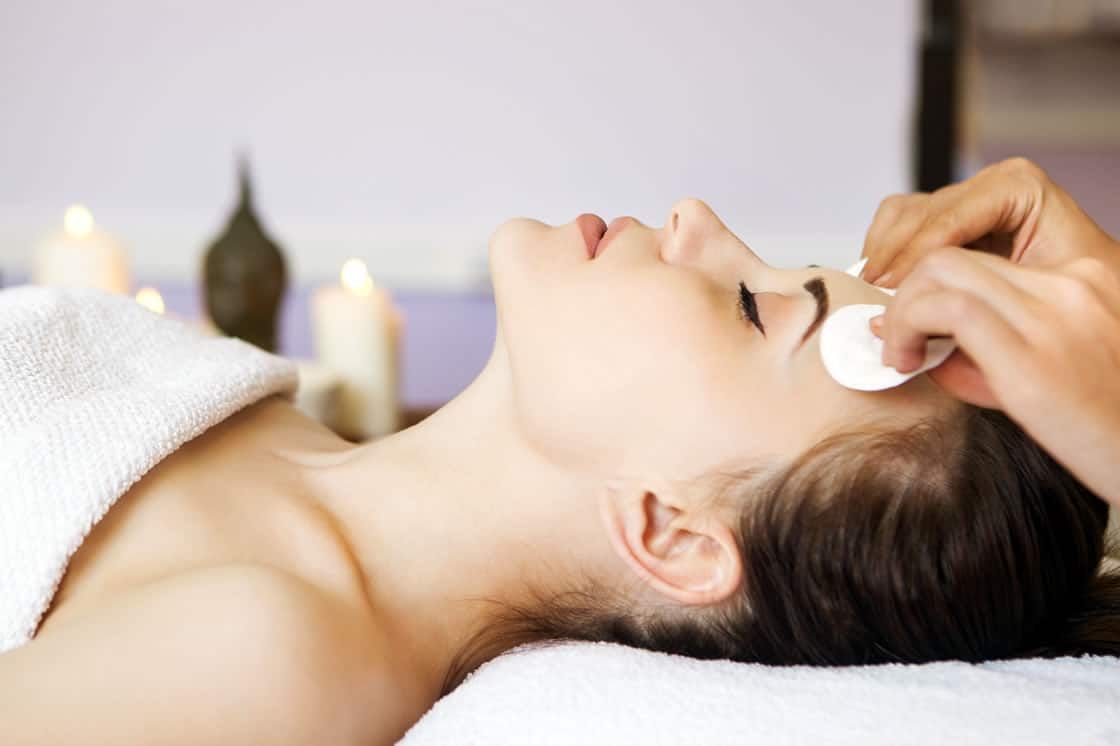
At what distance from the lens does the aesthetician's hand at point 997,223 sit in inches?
44.2

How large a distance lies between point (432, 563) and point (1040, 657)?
1.60 feet

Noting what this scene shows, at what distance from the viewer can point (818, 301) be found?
92 cm

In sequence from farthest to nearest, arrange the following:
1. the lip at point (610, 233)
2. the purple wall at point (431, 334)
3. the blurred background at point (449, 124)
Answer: the purple wall at point (431, 334) → the blurred background at point (449, 124) → the lip at point (610, 233)

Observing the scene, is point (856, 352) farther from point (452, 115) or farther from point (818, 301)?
point (452, 115)

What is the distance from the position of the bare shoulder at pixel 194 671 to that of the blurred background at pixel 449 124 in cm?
199

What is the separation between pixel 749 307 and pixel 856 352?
119 millimetres

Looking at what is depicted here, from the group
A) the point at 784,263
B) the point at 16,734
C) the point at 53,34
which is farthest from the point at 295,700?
the point at 53,34

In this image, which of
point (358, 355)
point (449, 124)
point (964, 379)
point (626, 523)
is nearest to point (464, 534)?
point (626, 523)

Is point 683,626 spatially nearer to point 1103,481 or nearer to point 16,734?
point 1103,481

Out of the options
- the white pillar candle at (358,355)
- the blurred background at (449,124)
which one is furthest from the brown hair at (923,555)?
the blurred background at (449,124)

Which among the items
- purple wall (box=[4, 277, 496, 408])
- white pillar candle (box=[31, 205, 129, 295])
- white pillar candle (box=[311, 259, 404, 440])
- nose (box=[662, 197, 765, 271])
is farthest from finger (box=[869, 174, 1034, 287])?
purple wall (box=[4, 277, 496, 408])

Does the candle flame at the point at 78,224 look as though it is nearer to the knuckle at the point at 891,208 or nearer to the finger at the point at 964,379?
the knuckle at the point at 891,208

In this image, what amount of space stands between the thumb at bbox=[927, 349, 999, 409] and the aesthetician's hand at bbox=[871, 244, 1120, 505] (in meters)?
0.04

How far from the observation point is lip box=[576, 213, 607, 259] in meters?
1.04
